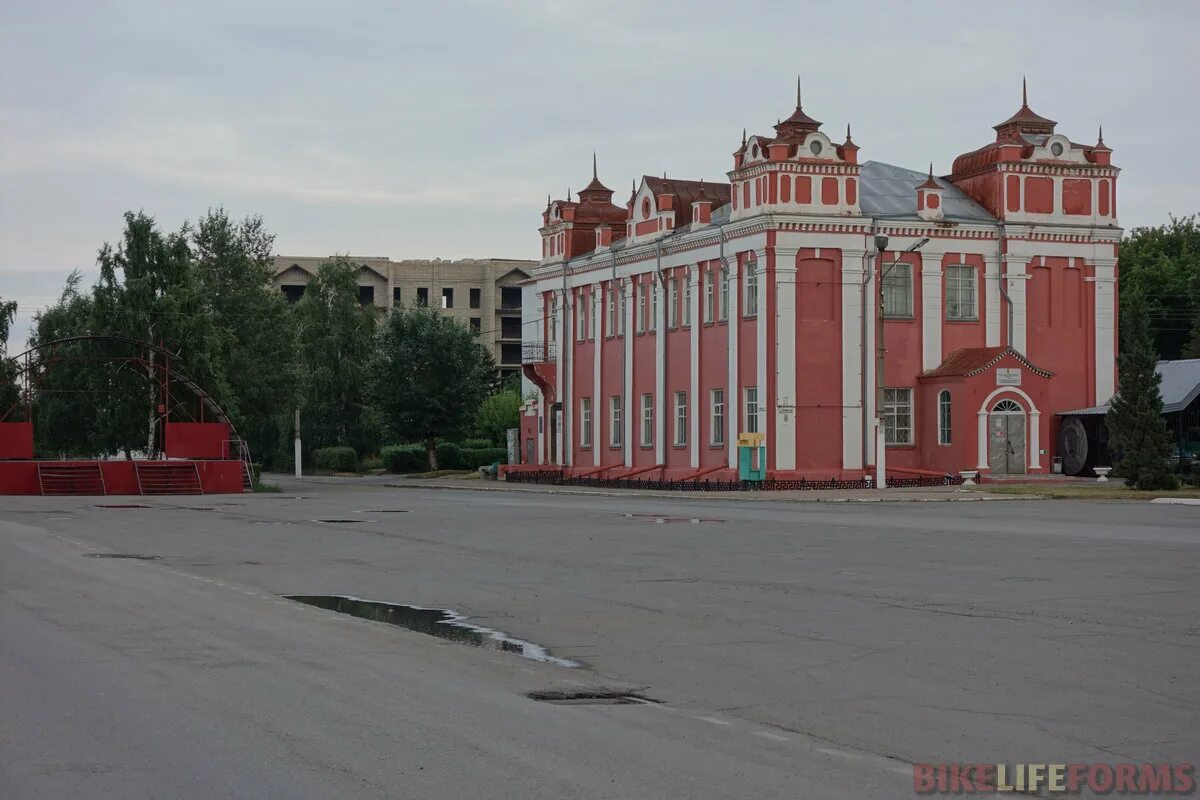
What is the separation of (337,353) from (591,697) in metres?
85.6

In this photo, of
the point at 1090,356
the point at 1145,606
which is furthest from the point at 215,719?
the point at 1090,356

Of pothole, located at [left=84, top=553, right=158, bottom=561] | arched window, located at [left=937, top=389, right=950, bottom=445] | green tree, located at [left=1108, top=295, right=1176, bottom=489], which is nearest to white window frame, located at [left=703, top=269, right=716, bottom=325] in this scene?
arched window, located at [left=937, top=389, right=950, bottom=445]

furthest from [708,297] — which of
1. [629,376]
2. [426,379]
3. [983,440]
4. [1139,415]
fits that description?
[426,379]

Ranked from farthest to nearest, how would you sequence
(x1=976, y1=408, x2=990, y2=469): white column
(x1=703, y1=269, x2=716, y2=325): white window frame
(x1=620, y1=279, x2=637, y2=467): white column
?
(x1=620, y1=279, x2=637, y2=467): white column, (x1=703, y1=269, x2=716, y2=325): white window frame, (x1=976, y1=408, x2=990, y2=469): white column

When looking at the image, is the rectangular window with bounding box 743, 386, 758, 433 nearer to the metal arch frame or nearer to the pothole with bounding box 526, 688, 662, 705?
the metal arch frame

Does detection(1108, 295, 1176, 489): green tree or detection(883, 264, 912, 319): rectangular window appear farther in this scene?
detection(883, 264, 912, 319): rectangular window

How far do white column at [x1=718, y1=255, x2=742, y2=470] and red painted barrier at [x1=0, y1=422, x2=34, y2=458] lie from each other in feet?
89.2

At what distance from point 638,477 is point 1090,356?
753 inches

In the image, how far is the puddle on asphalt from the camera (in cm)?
1320

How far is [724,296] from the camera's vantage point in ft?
200

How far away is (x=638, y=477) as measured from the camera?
64688 millimetres

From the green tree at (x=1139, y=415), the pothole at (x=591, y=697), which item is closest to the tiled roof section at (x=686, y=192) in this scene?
the green tree at (x=1139, y=415)

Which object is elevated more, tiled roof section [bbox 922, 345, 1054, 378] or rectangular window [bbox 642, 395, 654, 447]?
tiled roof section [bbox 922, 345, 1054, 378]

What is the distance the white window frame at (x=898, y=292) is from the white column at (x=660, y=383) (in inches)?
→ 416
